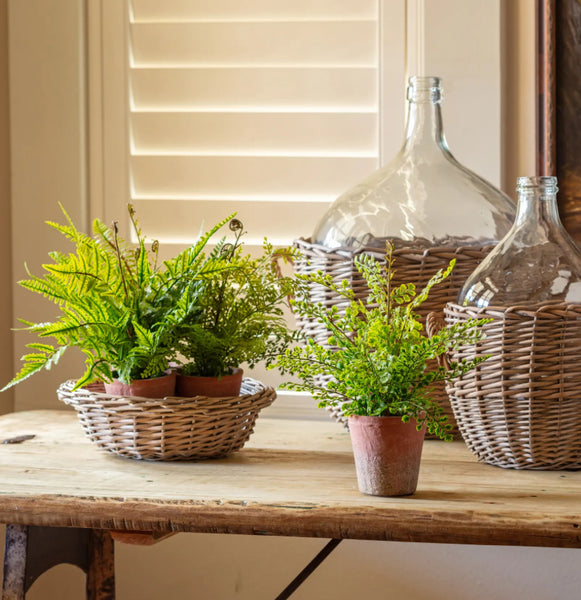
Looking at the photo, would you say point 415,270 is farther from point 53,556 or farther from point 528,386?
point 53,556

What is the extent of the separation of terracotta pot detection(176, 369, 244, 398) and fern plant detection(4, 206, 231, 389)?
0.13ft

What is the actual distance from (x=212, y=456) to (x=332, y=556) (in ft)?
1.78

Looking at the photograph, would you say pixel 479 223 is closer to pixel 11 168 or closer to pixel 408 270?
pixel 408 270

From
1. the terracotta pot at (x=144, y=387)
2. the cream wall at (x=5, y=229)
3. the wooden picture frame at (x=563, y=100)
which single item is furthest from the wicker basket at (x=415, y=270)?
the cream wall at (x=5, y=229)

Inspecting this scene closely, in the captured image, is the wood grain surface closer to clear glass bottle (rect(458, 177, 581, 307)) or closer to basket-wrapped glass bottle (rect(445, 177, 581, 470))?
basket-wrapped glass bottle (rect(445, 177, 581, 470))

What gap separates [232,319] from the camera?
3.29 ft

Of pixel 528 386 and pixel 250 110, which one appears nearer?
pixel 528 386

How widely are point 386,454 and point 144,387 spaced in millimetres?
301

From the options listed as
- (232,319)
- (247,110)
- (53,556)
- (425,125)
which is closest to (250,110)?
(247,110)

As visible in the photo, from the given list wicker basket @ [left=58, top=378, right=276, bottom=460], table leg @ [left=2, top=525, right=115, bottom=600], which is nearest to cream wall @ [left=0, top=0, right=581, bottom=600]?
table leg @ [left=2, top=525, right=115, bottom=600]

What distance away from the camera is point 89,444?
1064 mm

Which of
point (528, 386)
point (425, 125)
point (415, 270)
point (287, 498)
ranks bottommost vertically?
point (287, 498)

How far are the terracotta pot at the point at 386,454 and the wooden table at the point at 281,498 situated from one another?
0.02 metres

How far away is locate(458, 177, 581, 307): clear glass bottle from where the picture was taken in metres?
0.90
